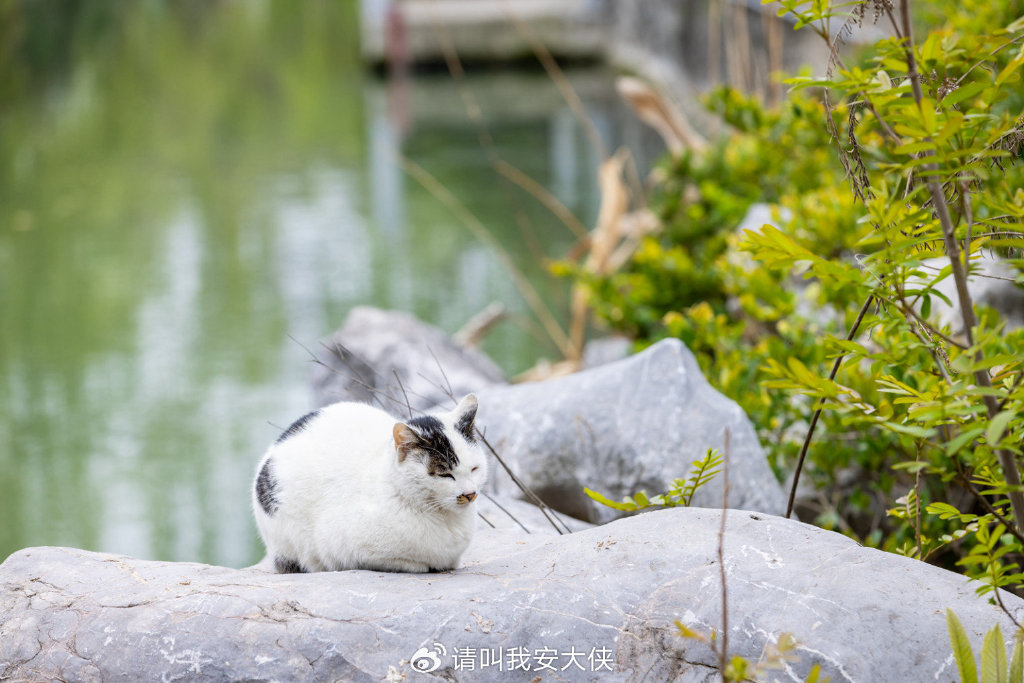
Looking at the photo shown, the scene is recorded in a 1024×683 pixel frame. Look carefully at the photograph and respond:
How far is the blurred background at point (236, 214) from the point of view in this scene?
454 centimetres

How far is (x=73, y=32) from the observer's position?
47.7 feet

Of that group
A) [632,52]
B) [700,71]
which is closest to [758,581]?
[700,71]

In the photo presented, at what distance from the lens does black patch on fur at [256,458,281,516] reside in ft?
6.63

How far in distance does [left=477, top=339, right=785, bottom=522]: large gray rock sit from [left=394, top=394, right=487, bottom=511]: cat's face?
2.63ft

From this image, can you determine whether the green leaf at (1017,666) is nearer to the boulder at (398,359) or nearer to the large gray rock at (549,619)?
the large gray rock at (549,619)

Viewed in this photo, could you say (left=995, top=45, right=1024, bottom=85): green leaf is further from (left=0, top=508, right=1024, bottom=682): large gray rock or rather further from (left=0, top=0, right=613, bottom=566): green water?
(left=0, top=0, right=613, bottom=566): green water

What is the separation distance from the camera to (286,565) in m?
2.10

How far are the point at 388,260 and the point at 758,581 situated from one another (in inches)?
206

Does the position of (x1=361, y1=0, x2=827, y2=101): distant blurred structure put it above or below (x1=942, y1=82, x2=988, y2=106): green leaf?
above

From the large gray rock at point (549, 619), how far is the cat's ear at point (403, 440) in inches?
9.2

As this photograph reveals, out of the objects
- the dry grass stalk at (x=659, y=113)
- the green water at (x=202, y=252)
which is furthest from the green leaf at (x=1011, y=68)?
the dry grass stalk at (x=659, y=113)

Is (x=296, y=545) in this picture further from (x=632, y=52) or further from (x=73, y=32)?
(x=73, y=32)

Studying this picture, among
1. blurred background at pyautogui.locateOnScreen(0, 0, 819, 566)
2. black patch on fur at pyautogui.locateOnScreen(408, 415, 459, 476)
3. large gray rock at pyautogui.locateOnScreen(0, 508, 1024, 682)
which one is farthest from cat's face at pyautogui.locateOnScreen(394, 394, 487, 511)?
blurred background at pyautogui.locateOnScreen(0, 0, 819, 566)

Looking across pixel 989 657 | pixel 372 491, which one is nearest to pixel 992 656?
pixel 989 657
